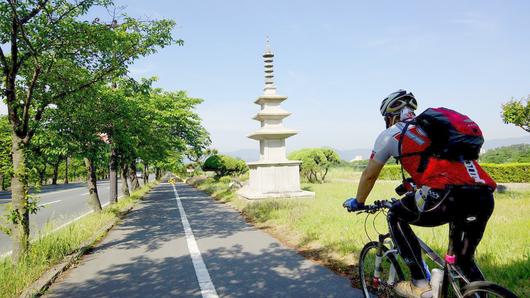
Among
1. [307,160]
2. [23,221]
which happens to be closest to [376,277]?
[23,221]

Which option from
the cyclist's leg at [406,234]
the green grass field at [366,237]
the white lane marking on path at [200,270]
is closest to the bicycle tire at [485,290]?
the cyclist's leg at [406,234]

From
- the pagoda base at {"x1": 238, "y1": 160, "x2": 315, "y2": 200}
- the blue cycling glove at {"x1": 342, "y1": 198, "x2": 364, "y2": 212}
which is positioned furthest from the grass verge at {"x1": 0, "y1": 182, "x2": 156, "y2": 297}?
the pagoda base at {"x1": 238, "y1": 160, "x2": 315, "y2": 200}

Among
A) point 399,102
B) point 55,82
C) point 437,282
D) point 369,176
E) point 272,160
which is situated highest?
point 55,82

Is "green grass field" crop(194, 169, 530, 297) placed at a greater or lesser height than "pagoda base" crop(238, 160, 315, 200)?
lesser

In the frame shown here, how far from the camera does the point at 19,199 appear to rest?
6410 mm

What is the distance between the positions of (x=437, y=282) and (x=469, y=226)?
503 millimetres

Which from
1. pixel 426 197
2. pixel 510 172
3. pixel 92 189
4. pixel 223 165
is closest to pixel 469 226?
pixel 426 197

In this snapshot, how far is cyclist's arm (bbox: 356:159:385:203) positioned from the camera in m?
3.21

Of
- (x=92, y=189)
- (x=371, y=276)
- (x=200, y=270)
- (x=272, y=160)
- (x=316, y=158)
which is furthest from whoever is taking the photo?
(x=316, y=158)

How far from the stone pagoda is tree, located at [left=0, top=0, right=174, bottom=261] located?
11.4 m

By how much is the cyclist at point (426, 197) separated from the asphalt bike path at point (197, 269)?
179cm

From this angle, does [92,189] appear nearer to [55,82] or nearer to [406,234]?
[55,82]

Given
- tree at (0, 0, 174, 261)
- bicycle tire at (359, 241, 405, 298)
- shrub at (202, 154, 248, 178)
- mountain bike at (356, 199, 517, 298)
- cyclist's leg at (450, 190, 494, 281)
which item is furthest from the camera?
shrub at (202, 154, 248, 178)

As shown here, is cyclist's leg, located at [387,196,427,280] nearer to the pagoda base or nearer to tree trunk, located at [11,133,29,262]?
tree trunk, located at [11,133,29,262]
